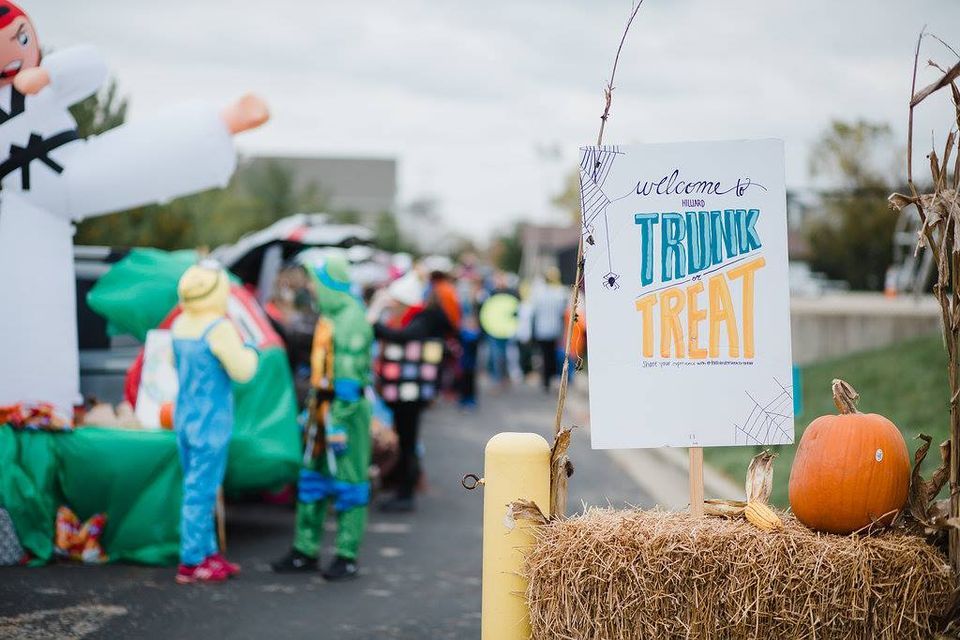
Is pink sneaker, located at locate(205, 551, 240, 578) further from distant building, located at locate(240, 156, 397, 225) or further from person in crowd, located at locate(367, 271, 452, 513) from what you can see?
distant building, located at locate(240, 156, 397, 225)

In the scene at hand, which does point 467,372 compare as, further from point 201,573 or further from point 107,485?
point 201,573

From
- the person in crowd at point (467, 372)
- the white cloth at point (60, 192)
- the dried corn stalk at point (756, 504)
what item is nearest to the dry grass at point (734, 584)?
the dried corn stalk at point (756, 504)

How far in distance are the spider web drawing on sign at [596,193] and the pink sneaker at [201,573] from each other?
3.61 m

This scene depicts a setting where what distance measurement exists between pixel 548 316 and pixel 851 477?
13454mm

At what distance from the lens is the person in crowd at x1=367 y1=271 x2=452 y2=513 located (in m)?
9.05

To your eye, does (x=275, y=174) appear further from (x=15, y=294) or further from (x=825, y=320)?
(x=15, y=294)

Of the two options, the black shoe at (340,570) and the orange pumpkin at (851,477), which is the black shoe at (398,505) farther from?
the orange pumpkin at (851,477)

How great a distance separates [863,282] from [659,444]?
120 feet

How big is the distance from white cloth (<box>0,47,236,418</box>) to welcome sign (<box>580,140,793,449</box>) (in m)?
4.14

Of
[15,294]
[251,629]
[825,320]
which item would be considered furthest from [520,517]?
[825,320]

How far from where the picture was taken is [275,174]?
3809 cm

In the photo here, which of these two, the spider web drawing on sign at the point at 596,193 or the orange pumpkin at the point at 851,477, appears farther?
the spider web drawing on sign at the point at 596,193

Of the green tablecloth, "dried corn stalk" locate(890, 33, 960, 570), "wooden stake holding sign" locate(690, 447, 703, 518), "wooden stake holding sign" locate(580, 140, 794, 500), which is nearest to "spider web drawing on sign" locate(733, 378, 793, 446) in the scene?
"wooden stake holding sign" locate(580, 140, 794, 500)

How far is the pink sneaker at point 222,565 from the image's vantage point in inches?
256
